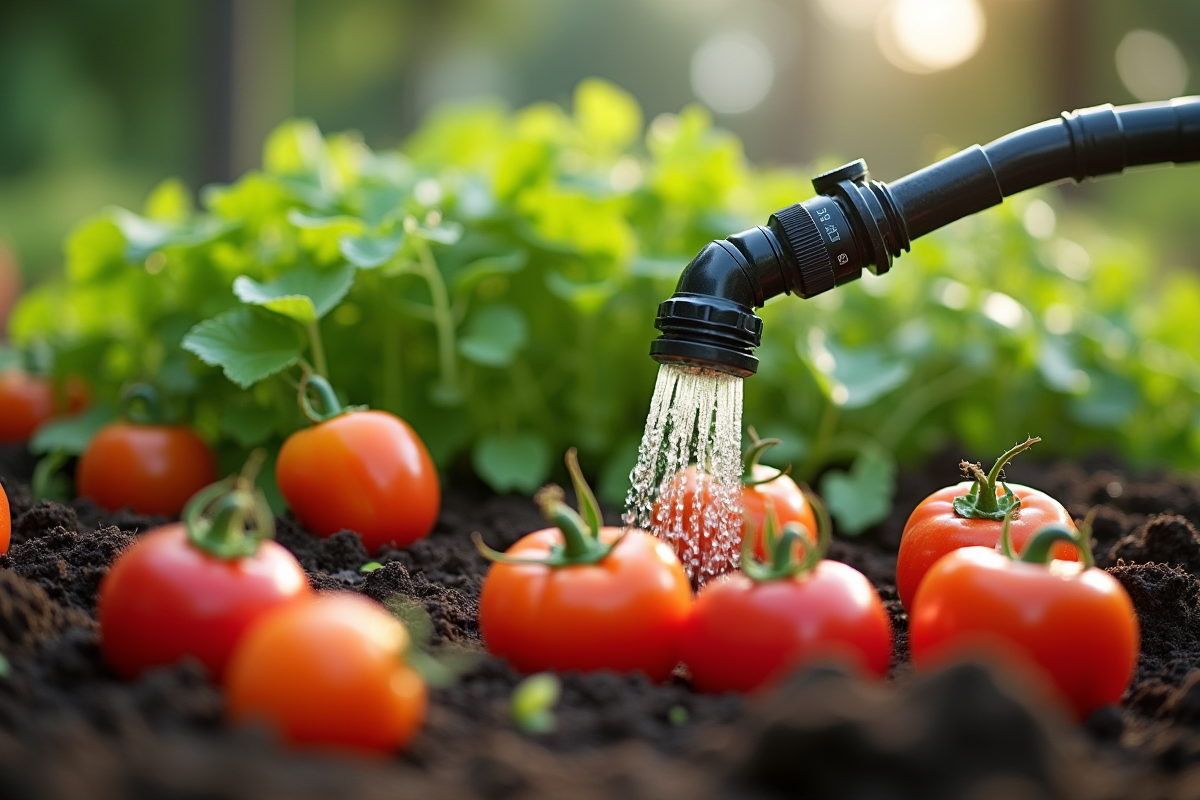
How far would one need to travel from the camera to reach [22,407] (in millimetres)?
2578

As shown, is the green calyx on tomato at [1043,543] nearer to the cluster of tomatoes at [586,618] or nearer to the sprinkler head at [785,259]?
the cluster of tomatoes at [586,618]

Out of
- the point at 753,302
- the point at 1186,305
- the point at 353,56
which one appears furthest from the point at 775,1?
the point at 753,302

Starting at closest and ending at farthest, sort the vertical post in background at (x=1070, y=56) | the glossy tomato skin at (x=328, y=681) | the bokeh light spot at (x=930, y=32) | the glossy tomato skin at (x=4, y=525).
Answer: the glossy tomato skin at (x=328, y=681) → the glossy tomato skin at (x=4, y=525) → the vertical post in background at (x=1070, y=56) → the bokeh light spot at (x=930, y=32)

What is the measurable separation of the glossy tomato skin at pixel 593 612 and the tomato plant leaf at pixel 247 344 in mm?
775

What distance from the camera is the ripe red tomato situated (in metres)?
1.96

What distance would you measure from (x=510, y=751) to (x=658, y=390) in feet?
2.19

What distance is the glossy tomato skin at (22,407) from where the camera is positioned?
2.57 m

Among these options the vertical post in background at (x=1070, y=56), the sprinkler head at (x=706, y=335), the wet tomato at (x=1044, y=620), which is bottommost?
the wet tomato at (x=1044, y=620)

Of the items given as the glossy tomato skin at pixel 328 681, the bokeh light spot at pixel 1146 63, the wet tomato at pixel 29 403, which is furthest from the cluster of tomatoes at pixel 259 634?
the bokeh light spot at pixel 1146 63

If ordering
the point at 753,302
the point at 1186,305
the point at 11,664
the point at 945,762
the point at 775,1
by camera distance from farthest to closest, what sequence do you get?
the point at 775,1 → the point at 1186,305 → the point at 753,302 → the point at 11,664 → the point at 945,762

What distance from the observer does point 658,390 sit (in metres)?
1.49

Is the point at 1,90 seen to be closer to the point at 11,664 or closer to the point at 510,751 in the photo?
the point at 11,664

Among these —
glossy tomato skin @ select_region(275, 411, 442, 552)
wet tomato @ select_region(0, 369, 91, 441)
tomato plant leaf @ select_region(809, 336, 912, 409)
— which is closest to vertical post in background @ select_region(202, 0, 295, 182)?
wet tomato @ select_region(0, 369, 91, 441)

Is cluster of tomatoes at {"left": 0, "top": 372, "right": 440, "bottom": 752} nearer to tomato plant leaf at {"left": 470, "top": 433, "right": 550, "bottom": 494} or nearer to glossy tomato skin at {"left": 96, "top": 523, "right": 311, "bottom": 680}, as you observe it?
glossy tomato skin at {"left": 96, "top": 523, "right": 311, "bottom": 680}
